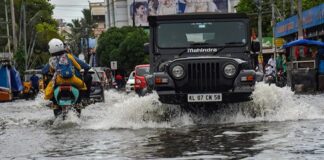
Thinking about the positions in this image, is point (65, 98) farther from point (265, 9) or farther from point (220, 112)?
point (265, 9)

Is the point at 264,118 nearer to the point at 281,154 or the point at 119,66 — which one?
the point at 281,154

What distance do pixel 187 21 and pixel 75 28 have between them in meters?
126

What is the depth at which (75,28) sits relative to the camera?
13875 cm

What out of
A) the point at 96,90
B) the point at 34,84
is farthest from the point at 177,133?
the point at 34,84

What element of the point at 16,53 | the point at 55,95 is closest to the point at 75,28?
the point at 16,53

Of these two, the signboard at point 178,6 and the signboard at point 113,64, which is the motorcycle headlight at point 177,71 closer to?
the signboard at point 113,64

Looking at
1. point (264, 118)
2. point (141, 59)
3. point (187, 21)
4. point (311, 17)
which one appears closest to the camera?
point (264, 118)

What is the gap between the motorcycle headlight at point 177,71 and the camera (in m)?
12.4

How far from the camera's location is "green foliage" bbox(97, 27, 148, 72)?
3048 inches

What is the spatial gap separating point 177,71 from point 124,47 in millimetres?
Result: 66844

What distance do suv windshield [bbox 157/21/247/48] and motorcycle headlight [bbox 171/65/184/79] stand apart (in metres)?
1.65

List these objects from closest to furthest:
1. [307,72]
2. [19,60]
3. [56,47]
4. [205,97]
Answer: [205,97] < [56,47] < [307,72] < [19,60]

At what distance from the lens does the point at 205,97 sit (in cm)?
1255

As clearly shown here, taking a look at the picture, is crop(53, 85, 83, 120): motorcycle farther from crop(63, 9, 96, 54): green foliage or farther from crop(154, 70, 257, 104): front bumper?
crop(63, 9, 96, 54): green foliage
